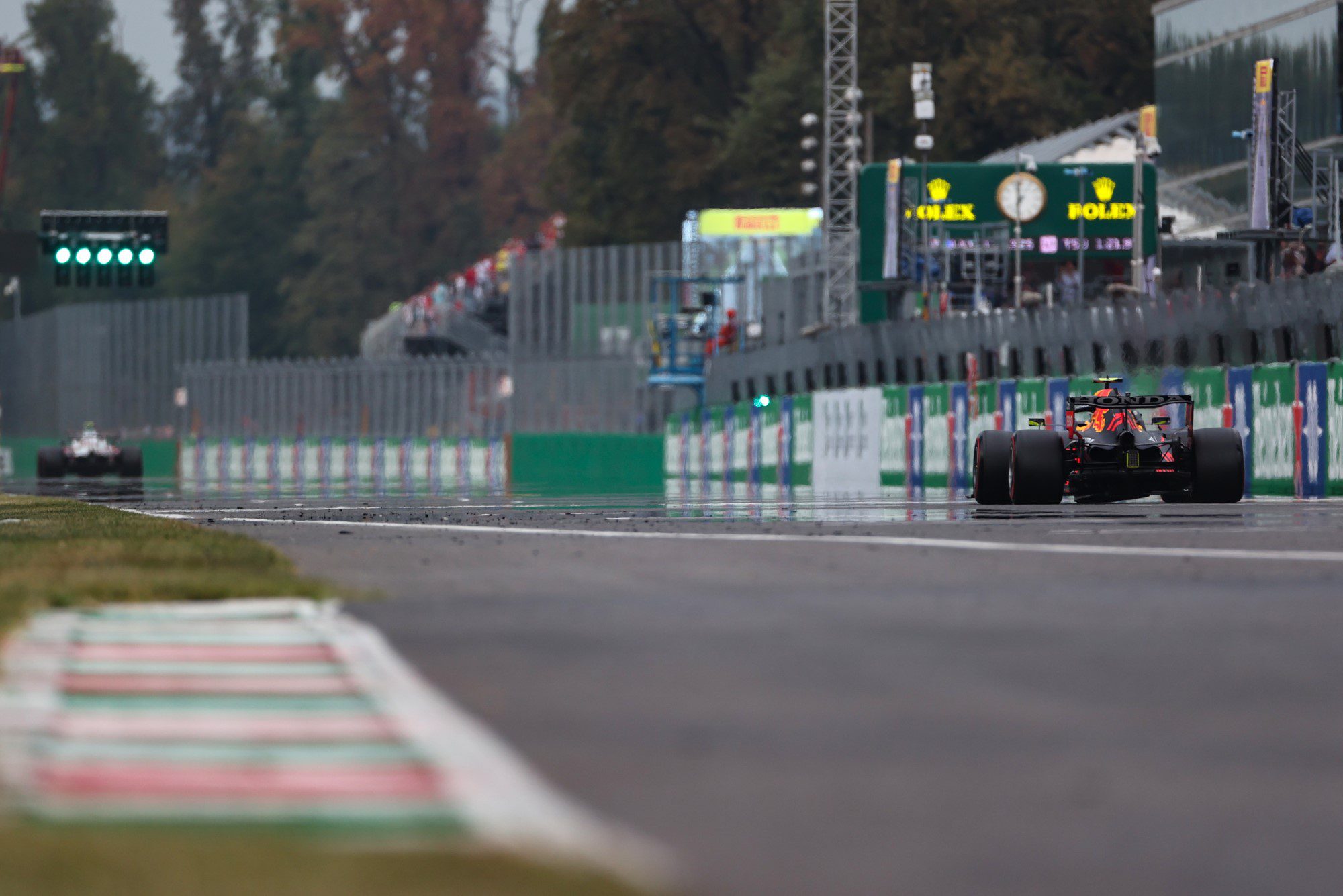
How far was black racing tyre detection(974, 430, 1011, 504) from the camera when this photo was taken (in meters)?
27.6

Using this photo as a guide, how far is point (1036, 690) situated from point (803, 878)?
345 centimetres

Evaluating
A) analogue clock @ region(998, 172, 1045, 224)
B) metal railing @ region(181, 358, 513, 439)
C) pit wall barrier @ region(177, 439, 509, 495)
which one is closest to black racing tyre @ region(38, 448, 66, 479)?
pit wall barrier @ region(177, 439, 509, 495)

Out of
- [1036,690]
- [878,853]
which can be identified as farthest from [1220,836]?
[1036,690]

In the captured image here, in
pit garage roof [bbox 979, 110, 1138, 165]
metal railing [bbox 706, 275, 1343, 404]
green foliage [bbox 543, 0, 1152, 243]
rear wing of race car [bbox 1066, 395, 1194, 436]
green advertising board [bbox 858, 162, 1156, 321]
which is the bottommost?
rear wing of race car [bbox 1066, 395, 1194, 436]

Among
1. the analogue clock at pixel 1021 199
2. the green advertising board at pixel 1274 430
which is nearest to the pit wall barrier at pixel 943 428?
the green advertising board at pixel 1274 430

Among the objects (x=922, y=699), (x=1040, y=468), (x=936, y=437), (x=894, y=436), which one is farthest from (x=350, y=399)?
(x=922, y=699)

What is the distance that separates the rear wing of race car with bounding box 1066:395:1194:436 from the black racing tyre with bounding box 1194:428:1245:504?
0.29 metres

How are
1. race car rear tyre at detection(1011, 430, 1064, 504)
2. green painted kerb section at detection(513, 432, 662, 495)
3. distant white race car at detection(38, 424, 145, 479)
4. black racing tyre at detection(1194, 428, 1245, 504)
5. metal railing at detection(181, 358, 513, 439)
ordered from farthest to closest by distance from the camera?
metal railing at detection(181, 358, 513, 439) < distant white race car at detection(38, 424, 145, 479) < green painted kerb section at detection(513, 432, 662, 495) < black racing tyre at detection(1194, 428, 1245, 504) < race car rear tyre at detection(1011, 430, 1064, 504)

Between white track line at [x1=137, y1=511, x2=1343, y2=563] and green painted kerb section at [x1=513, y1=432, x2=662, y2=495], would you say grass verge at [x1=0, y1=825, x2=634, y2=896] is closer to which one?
white track line at [x1=137, y1=511, x2=1343, y2=563]

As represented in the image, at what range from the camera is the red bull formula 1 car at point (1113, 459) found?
27.1 meters

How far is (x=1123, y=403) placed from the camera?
1089 inches

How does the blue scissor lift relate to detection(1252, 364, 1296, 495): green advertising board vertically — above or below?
above

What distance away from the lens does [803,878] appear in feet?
18.1

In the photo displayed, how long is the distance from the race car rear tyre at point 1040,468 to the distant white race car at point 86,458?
50.3m
